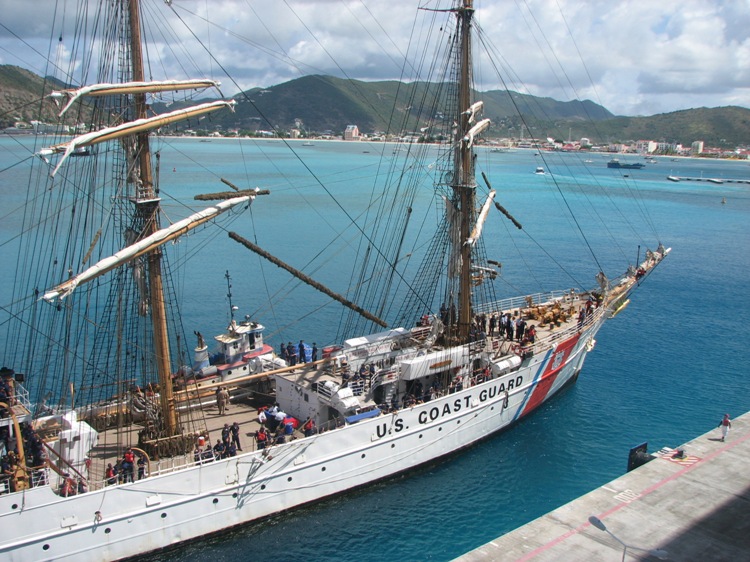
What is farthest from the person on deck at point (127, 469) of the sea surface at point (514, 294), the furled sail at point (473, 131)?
the furled sail at point (473, 131)

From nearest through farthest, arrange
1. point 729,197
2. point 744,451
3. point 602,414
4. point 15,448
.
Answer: point 15,448 → point 744,451 → point 602,414 → point 729,197

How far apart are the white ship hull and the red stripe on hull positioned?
4.51ft

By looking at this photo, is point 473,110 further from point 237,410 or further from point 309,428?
point 237,410

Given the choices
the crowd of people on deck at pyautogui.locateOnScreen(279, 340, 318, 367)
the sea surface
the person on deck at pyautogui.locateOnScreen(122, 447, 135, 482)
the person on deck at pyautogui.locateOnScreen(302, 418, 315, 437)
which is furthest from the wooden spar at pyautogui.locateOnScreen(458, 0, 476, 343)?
the person on deck at pyautogui.locateOnScreen(122, 447, 135, 482)

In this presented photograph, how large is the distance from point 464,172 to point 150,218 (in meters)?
12.2

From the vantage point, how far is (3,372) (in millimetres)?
18188

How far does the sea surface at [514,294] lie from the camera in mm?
19714

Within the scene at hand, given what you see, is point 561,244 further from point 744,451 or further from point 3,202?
point 3,202

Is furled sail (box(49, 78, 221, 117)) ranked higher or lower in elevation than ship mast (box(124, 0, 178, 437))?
higher

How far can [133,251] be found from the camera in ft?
59.5

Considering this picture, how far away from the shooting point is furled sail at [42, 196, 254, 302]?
16.9 m

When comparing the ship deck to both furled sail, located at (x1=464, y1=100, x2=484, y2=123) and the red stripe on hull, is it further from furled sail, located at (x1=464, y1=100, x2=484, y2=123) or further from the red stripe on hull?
furled sail, located at (x1=464, y1=100, x2=484, y2=123)

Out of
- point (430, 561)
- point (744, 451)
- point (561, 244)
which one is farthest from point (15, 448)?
point (561, 244)

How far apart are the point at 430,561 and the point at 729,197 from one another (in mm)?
126831
